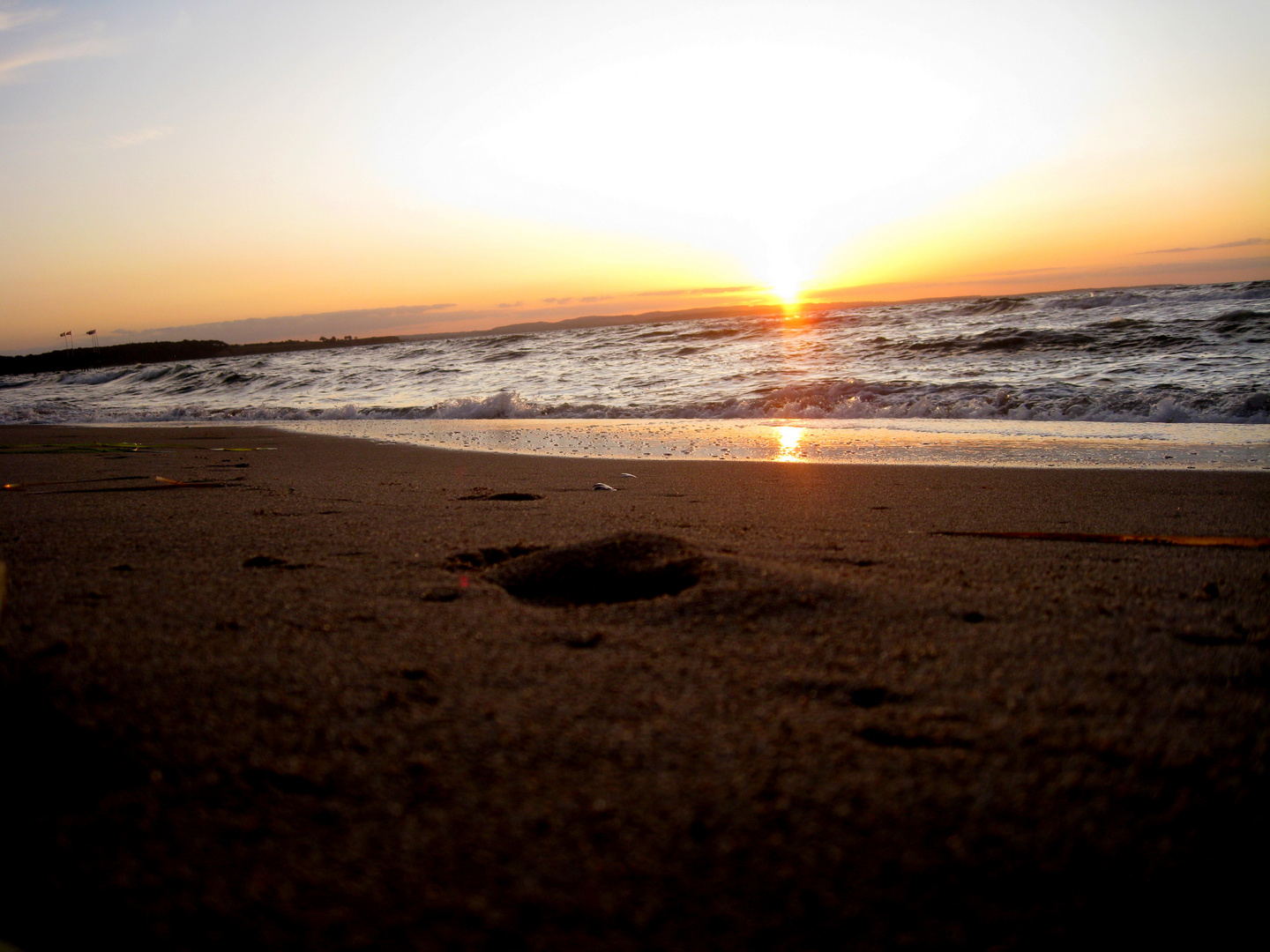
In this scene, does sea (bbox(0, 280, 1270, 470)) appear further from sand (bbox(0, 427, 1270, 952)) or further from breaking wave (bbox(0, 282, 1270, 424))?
sand (bbox(0, 427, 1270, 952))

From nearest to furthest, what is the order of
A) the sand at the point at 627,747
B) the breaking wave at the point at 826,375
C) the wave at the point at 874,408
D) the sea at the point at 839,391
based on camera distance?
1. the sand at the point at 627,747
2. the sea at the point at 839,391
3. the wave at the point at 874,408
4. the breaking wave at the point at 826,375

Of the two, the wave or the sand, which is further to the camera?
the wave

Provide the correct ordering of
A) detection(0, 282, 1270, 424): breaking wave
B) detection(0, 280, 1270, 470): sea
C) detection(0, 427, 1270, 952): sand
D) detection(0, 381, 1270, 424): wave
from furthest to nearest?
1. detection(0, 282, 1270, 424): breaking wave
2. detection(0, 381, 1270, 424): wave
3. detection(0, 280, 1270, 470): sea
4. detection(0, 427, 1270, 952): sand

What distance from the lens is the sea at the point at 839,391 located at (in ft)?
22.9

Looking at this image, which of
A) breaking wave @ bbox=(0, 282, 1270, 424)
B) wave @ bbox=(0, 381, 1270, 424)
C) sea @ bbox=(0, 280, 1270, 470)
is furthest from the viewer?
breaking wave @ bbox=(0, 282, 1270, 424)

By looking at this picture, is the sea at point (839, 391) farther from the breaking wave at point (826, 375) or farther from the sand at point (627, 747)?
the sand at point (627, 747)

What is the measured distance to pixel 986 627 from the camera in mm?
1657

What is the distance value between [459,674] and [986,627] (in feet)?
3.55

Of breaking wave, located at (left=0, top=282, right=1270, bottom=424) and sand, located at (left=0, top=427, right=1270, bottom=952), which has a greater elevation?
breaking wave, located at (left=0, top=282, right=1270, bottom=424)

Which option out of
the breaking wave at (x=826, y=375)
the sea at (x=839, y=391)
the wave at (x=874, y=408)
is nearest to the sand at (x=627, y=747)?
the sea at (x=839, y=391)

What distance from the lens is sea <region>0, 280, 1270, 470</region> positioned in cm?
697

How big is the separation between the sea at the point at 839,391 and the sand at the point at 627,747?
407 cm

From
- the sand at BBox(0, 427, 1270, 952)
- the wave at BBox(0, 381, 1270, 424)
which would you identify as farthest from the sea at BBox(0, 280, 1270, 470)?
the sand at BBox(0, 427, 1270, 952)

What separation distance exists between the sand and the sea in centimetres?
407
